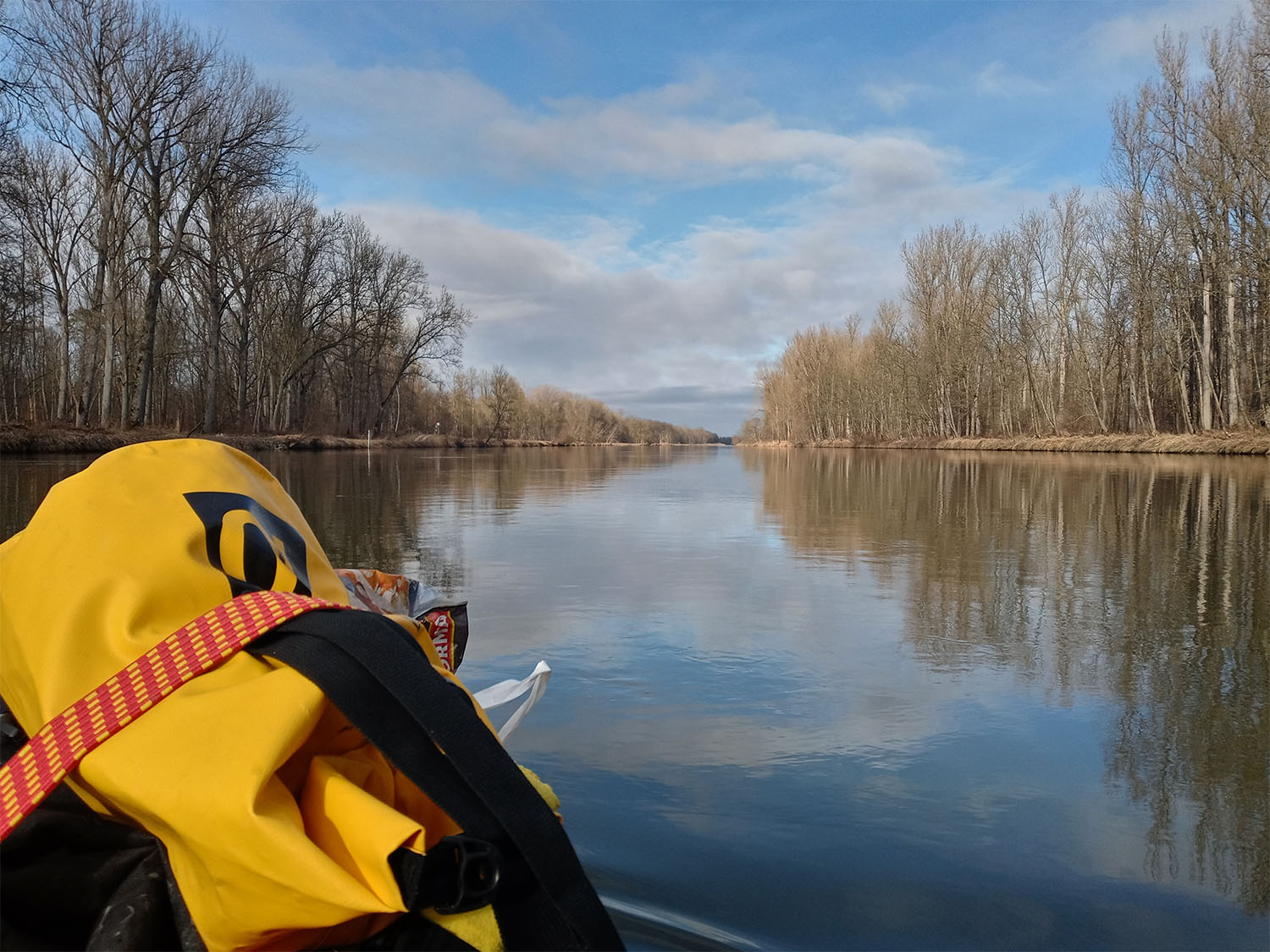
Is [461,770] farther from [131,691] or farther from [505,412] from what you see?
[505,412]

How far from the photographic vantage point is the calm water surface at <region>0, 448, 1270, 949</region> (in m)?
1.92

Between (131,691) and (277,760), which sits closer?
(277,760)

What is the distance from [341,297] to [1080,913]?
44.6m

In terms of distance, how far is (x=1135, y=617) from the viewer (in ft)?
15.4

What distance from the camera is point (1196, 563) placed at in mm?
6355

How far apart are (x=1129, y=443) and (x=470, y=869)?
123ft

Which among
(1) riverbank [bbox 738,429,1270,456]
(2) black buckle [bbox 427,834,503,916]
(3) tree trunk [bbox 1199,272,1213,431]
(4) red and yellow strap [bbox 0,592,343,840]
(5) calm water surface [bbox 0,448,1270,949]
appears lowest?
(5) calm water surface [bbox 0,448,1270,949]

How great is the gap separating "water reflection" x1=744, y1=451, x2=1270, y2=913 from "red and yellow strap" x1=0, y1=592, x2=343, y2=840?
2.21m

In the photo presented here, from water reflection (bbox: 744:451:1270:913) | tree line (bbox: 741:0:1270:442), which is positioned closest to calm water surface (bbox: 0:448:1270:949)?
water reflection (bbox: 744:451:1270:913)

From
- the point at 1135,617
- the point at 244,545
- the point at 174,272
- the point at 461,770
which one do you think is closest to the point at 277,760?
the point at 461,770

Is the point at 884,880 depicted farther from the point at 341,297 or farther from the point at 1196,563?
the point at 341,297

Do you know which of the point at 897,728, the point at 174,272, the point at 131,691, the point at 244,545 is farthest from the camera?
the point at 174,272

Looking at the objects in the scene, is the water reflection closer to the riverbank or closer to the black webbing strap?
the black webbing strap

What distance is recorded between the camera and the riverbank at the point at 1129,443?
87.5 ft
